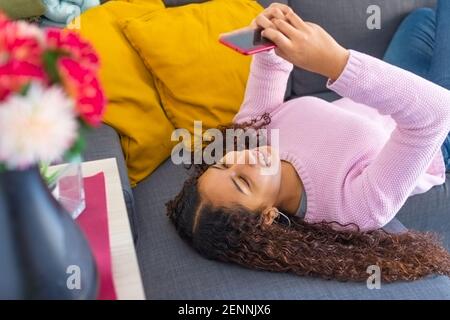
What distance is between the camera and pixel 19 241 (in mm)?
593

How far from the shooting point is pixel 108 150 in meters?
1.24

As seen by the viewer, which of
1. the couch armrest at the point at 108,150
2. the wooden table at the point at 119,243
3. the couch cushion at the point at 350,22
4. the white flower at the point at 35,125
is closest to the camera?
the white flower at the point at 35,125

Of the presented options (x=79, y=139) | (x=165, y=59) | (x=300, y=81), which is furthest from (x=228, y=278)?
(x=300, y=81)

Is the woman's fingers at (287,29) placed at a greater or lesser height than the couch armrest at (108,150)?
greater

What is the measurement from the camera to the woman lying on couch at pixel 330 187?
3.33 feet

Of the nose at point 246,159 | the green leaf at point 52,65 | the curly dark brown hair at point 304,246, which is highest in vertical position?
the green leaf at point 52,65

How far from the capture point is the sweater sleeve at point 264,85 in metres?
1.31

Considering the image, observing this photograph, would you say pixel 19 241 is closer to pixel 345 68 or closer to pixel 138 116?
pixel 345 68

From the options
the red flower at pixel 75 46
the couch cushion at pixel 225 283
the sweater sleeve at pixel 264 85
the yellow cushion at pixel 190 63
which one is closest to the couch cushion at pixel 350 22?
the yellow cushion at pixel 190 63

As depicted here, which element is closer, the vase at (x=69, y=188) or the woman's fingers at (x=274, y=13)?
the vase at (x=69, y=188)

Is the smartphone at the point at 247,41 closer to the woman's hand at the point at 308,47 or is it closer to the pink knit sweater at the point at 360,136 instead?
the woman's hand at the point at 308,47

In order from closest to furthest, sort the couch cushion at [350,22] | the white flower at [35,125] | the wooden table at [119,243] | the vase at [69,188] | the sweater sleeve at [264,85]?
the white flower at [35,125] → the wooden table at [119,243] → the vase at [69,188] → the sweater sleeve at [264,85] → the couch cushion at [350,22]

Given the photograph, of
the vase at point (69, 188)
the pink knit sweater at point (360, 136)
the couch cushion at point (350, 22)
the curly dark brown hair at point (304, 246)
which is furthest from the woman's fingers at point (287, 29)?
the couch cushion at point (350, 22)

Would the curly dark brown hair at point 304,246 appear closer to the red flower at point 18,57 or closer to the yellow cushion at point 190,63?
the yellow cushion at point 190,63
